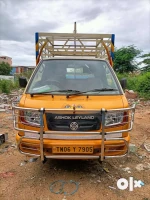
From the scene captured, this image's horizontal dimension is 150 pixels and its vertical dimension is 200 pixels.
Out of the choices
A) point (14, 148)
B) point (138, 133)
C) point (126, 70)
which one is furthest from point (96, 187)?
point (126, 70)

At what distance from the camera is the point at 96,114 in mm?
2869

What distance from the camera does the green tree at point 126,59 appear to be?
776 inches

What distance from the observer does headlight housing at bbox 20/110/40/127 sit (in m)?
2.94

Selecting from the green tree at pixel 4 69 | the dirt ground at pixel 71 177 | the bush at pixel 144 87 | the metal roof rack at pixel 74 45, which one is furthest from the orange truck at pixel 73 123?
the green tree at pixel 4 69

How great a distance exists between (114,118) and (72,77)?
1.23 metres

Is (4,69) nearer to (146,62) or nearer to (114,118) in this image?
(146,62)

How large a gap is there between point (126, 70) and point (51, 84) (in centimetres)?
1775

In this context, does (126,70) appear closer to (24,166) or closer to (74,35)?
(74,35)

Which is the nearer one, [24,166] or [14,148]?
[24,166]

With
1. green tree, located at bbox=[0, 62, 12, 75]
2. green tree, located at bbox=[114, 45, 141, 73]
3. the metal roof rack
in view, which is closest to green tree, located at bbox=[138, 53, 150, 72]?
green tree, located at bbox=[114, 45, 141, 73]

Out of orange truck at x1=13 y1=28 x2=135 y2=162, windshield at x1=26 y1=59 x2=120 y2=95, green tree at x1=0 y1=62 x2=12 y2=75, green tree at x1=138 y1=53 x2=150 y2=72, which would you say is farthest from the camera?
green tree at x1=0 y1=62 x2=12 y2=75

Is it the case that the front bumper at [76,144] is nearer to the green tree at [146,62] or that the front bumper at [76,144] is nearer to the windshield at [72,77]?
the windshield at [72,77]

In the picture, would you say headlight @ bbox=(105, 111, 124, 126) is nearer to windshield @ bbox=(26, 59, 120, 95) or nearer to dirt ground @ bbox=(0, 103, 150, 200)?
windshield @ bbox=(26, 59, 120, 95)

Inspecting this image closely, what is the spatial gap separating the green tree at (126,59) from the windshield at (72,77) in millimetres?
16584
